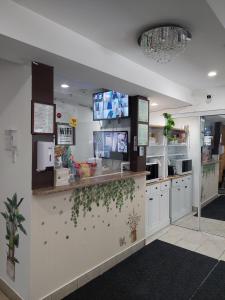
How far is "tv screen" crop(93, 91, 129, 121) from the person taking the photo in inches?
132

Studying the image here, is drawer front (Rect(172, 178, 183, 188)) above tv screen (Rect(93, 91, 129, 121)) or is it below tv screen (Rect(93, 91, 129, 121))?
below

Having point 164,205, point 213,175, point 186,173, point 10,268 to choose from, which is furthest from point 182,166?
point 10,268

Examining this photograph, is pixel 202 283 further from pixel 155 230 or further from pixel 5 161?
pixel 5 161

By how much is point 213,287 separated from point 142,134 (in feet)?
6.59

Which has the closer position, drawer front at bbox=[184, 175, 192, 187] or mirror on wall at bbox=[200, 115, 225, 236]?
mirror on wall at bbox=[200, 115, 225, 236]

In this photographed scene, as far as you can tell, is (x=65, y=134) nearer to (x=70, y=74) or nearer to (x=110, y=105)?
(x=110, y=105)

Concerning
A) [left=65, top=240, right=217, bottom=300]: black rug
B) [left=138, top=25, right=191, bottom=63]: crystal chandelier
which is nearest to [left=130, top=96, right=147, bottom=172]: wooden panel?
[left=138, top=25, right=191, bottom=63]: crystal chandelier

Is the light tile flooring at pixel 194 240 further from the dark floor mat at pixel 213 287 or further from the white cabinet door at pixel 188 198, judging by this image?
the white cabinet door at pixel 188 198

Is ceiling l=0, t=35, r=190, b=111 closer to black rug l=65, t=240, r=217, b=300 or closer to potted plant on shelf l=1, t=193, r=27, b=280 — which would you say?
potted plant on shelf l=1, t=193, r=27, b=280

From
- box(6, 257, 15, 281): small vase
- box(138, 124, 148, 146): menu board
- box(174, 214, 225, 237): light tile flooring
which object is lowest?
box(174, 214, 225, 237): light tile flooring

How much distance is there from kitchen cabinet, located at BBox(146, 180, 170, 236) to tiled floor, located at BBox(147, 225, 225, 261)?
13cm

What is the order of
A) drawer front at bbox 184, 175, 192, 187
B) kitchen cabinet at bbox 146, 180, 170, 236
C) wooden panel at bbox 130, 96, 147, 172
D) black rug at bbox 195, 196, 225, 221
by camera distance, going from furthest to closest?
1. drawer front at bbox 184, 175, 192, 187
2. black rug at bbox 195, 196, 225, 221
3. kitchen cabinet at bbox 146, 180, 170, 236
4. wooden panel at bbox 130, 96, 147, 172

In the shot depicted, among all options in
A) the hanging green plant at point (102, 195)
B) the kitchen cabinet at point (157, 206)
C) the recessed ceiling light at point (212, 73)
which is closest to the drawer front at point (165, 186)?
the kitchen cabinet at point (157, 206)

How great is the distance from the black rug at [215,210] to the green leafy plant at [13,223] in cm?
335
